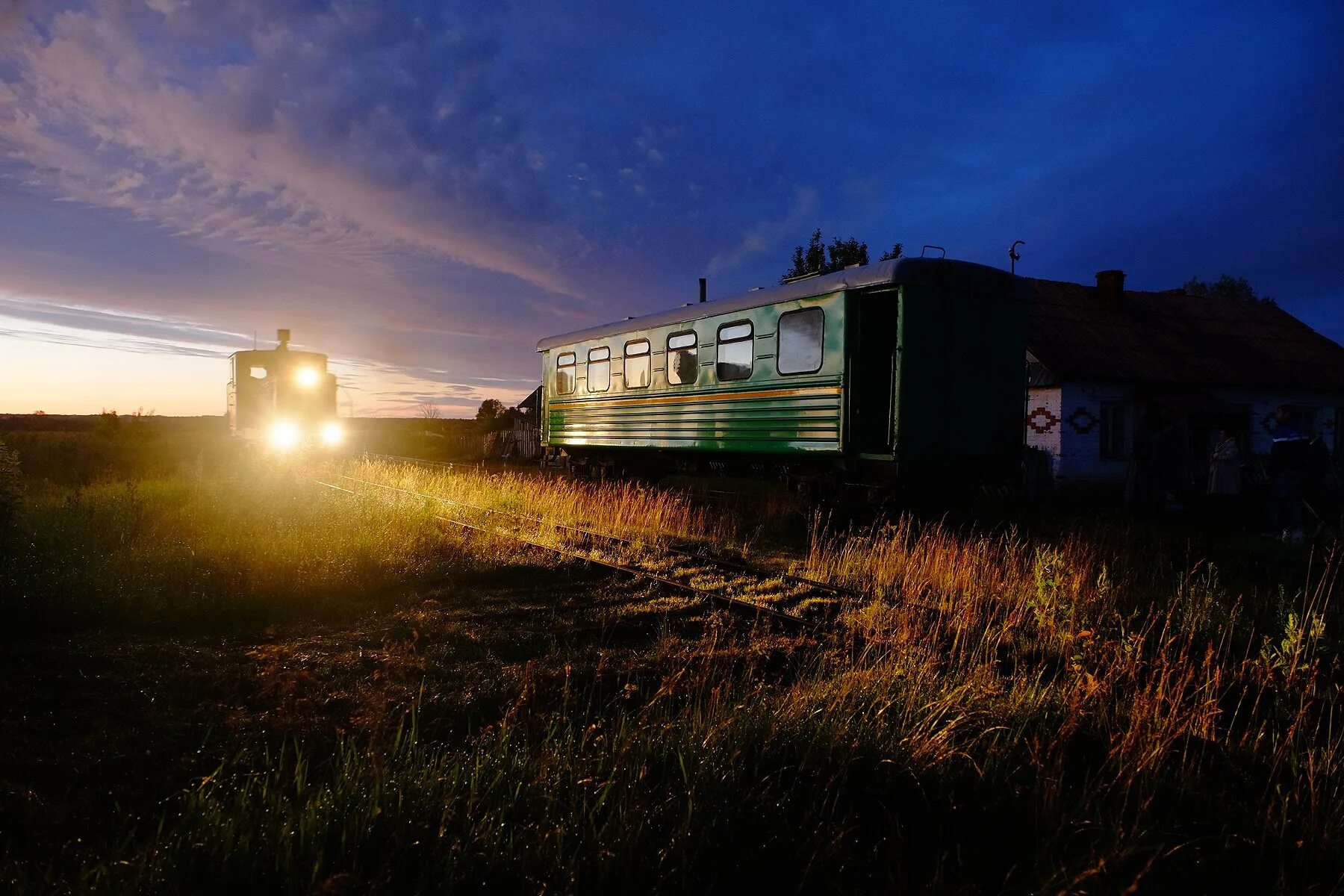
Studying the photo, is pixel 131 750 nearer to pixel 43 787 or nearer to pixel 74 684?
pixel 43 787

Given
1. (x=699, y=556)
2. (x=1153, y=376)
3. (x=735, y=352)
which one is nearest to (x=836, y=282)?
(x=735, y=352)

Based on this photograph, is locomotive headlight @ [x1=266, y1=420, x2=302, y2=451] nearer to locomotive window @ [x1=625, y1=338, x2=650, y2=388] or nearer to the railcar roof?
locomotive window @ [x1=625, y1=338, x2=650, y2=388]

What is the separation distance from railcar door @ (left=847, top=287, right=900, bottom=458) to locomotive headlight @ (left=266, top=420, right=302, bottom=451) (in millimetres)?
19715

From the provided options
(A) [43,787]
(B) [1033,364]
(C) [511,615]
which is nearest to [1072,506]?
(B) [1033,364]

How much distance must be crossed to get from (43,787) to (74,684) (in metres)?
1.50

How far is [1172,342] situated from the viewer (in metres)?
22.4

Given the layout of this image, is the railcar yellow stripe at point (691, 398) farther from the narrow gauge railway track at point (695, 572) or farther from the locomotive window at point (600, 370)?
the narrow gauge railway track at point (695, 572)

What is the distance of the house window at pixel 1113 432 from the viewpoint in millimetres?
19953

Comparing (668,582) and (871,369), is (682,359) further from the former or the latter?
(668,582)

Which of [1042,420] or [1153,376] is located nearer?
Result: [1042,420]

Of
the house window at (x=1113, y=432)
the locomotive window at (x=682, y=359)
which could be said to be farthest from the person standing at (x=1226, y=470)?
the locomotive window at (x=682, y=359)

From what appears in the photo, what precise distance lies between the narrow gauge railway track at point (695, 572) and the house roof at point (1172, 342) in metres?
13.8

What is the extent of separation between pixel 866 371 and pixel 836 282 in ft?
4.09

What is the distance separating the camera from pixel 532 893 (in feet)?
7.82
